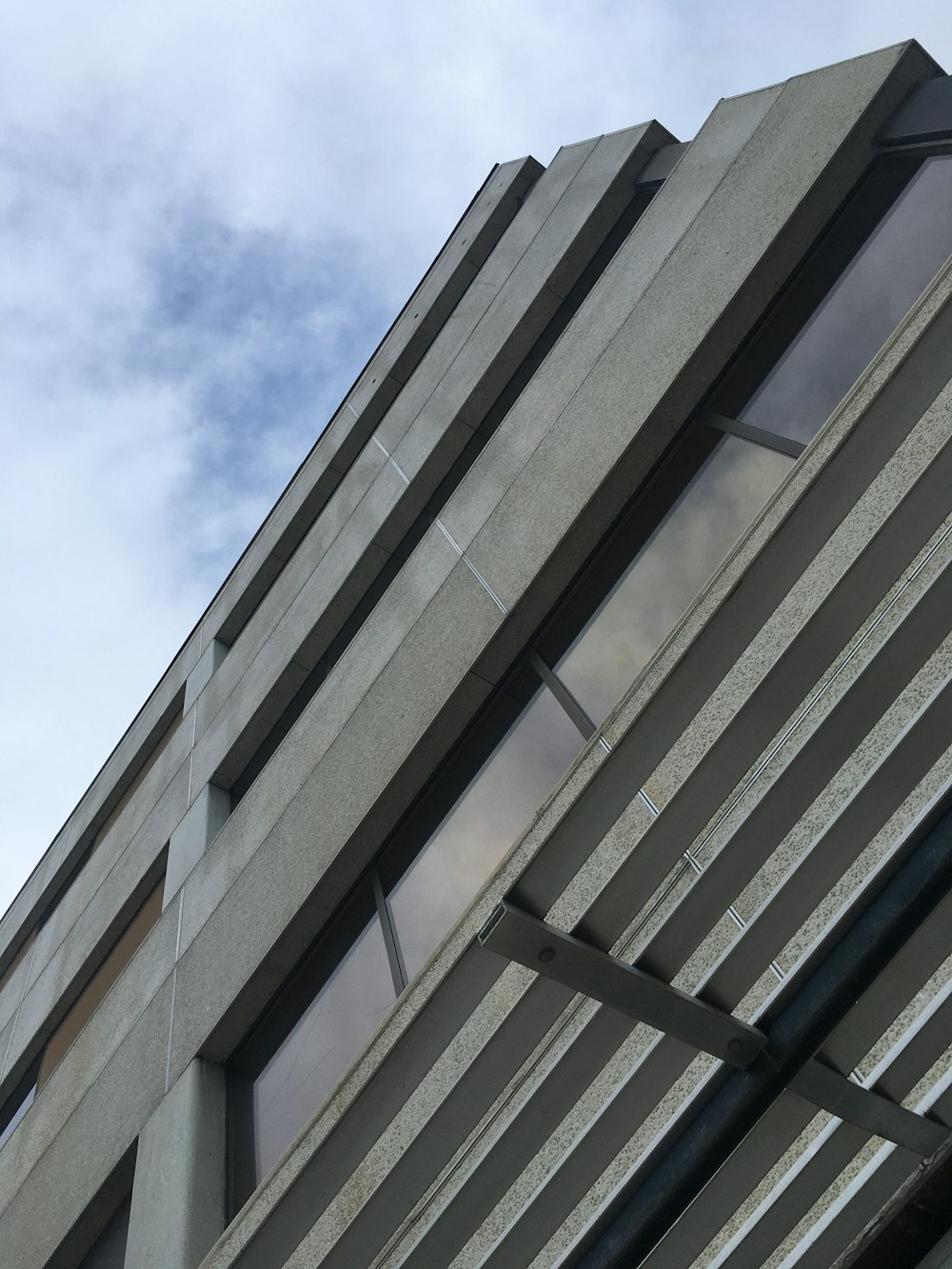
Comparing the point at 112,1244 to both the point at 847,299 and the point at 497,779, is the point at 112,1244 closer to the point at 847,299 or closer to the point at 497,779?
the point at 497,779

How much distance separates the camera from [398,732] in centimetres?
926

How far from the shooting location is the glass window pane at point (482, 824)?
8.13 meters

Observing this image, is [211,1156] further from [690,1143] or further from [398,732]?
[690,1143]

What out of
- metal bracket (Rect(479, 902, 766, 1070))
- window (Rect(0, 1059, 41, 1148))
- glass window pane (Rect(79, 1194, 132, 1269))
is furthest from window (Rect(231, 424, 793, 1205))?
window (Rect(0, 1059, 41, 1148))

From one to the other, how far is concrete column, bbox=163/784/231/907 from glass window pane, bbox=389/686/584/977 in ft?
13.4

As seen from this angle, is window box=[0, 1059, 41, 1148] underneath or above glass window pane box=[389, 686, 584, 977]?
above

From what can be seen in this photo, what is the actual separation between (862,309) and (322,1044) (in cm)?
706

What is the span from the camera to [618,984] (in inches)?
139

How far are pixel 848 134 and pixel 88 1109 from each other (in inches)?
436

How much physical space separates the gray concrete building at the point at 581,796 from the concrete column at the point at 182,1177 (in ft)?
0.12

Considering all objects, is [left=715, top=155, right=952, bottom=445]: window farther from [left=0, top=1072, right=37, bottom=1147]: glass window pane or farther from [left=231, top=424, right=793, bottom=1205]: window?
[left=0, top=1072, right=37, bottom=1147]: glass window pane

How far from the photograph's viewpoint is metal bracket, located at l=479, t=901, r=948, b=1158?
3.45m

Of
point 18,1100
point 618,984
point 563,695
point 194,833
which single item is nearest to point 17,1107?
point 18,1100

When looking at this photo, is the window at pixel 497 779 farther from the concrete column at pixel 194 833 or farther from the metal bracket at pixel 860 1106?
the metal bracket at pixel 860 1106
